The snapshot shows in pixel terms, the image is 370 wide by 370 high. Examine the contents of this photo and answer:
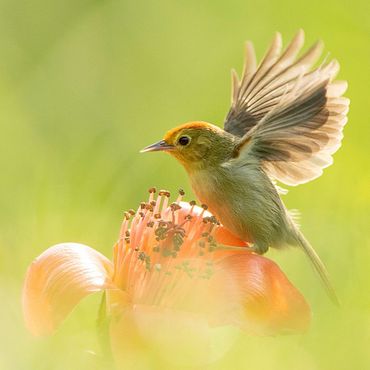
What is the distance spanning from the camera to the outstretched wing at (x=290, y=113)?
10.4ft

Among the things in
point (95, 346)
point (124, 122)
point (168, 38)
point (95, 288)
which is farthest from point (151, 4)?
point (95, 346)

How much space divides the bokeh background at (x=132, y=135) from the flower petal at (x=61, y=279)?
11 centimetres

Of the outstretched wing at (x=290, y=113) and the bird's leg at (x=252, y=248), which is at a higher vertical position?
the outstretched wing at (x=290, y=113)

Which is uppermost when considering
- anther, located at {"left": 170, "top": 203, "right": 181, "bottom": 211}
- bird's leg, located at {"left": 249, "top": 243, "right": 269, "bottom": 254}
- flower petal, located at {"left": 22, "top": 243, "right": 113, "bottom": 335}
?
anther, located at {"left": 170, "top": 203, "right": 181, "bottom": 211}

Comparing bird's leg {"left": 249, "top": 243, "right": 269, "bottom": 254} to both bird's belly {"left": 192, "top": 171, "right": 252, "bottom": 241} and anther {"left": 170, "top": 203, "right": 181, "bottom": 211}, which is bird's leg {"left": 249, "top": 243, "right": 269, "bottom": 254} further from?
anther {"left": 170, "top": 203, "right": 181, "bottom": 211}

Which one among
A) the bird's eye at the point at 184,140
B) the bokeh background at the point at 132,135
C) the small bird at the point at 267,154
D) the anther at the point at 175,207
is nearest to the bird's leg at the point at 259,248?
the small bird at the point at 267,154

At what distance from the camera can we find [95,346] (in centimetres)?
137

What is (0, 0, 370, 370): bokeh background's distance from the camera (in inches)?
52.7

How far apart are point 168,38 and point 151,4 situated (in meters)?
0.31

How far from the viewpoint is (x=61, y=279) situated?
8.82 feet

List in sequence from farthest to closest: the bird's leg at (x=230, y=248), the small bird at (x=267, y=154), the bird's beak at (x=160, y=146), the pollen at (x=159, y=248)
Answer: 1. the bird's beak at (x=160, y=146)
2. the small bird at (x=267, y=154)
3. the bird's leg at (x=230, y=248)
4. the pollen at (x=159, y=248)

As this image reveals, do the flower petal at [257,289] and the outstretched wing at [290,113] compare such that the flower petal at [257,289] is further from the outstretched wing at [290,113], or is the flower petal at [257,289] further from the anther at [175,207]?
the outstretched wing at [290,113]

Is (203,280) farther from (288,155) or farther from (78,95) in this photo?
(78,95)

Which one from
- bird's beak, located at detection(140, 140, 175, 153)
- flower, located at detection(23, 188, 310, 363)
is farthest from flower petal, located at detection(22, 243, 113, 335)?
bird's beak, located at detection(140, 140, 175, 153)
